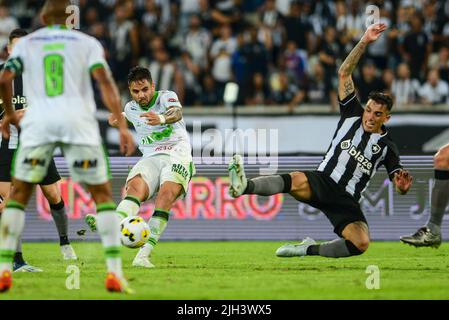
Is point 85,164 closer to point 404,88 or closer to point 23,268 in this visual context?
point 23,268

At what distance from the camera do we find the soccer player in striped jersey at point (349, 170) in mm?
10938

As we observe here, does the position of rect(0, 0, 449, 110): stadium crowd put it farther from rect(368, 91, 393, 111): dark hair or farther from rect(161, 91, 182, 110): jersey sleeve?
rect(368, 91, 393, 111): dark hair

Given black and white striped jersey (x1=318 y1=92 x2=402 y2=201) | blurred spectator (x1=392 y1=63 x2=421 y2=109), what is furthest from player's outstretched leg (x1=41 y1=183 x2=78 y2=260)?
blurred spectator (x1=392 y1=63 x2=421 y2=109)

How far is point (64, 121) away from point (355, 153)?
12.6ft

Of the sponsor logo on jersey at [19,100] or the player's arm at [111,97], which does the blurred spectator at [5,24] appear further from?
the player's arm at [111,97]

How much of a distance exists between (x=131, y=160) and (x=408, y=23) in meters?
7.52

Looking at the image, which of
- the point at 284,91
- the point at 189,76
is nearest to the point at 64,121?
the point at 284,91

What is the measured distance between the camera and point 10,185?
11.5 metres

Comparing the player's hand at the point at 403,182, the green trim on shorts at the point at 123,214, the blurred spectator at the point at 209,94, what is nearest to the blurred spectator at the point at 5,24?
the blurred spectator at the point at 209,94

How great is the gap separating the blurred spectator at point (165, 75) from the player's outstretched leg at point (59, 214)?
304 inches

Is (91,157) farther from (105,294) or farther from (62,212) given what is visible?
(62,212)

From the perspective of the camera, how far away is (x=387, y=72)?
63.9ft

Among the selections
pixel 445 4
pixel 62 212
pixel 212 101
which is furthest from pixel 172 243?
pixel 445 4

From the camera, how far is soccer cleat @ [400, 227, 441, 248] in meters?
11.0
